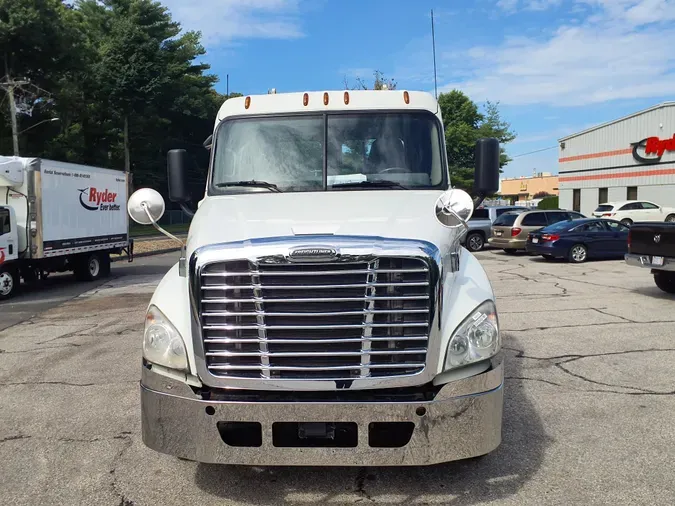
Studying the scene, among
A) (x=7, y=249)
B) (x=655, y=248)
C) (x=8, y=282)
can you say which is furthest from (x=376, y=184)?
(x=8, y=282)

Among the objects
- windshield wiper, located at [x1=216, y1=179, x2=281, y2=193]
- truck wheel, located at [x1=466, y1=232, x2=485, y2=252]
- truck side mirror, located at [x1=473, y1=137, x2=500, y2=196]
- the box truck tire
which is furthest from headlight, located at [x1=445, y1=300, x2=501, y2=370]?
truck wheel, located at [x1=466, y1=232, x2=485, y2=252]

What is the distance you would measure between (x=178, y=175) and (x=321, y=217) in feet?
6.66

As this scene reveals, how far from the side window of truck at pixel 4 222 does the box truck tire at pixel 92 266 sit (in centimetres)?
313

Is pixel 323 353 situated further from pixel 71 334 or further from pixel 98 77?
pixel 98 77

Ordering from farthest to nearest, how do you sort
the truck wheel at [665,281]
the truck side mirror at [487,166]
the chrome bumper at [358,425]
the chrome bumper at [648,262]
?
the truck wheel at [665,281]
the chrome bumper at [648,262]
the truck side mirror at [487,166]
the chrome bumper at [358,425]

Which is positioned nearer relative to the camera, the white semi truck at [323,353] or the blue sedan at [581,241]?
the white semi truck at [323,353]

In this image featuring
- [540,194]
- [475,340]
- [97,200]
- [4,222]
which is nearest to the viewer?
[475,340]

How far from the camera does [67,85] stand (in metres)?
36.7

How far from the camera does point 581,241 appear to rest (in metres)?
18.1

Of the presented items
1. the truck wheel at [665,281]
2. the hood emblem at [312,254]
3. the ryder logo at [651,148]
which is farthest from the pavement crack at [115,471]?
the ryder logo at [651,148]

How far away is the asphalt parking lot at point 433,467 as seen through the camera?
3.66 m

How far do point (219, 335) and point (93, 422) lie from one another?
231 cm

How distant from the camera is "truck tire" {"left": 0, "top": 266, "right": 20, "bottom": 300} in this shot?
13.0 m

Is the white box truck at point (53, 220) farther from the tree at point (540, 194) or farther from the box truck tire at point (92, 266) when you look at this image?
the tree at point (540, 194)
